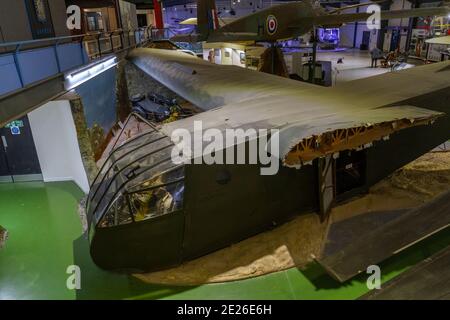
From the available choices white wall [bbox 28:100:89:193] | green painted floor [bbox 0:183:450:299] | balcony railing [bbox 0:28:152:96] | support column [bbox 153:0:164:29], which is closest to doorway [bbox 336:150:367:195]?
green painted floor [bbox 0:183:450:299]

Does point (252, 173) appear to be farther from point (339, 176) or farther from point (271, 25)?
point (271, 25)

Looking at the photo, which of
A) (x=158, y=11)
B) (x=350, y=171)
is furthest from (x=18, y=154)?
(x=158, y=11)

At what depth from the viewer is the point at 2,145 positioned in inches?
432

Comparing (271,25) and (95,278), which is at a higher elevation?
(271,25)

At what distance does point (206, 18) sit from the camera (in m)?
16.9

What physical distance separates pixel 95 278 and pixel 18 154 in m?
6.75

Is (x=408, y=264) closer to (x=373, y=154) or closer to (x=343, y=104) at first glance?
(x=373, y=154)

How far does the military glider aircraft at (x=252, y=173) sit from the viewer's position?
5.80 metres

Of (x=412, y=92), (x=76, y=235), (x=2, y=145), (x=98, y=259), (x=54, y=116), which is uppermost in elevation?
(x=412, y=92)

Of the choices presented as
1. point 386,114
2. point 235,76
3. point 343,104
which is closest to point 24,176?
point 235,76

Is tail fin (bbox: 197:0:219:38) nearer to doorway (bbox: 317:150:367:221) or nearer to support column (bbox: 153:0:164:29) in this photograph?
doorway (bbox: 317:150:367:221)

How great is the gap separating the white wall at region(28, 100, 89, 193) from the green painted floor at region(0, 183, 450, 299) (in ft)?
8.51

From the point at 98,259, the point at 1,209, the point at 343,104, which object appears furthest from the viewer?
the point at 1,209
